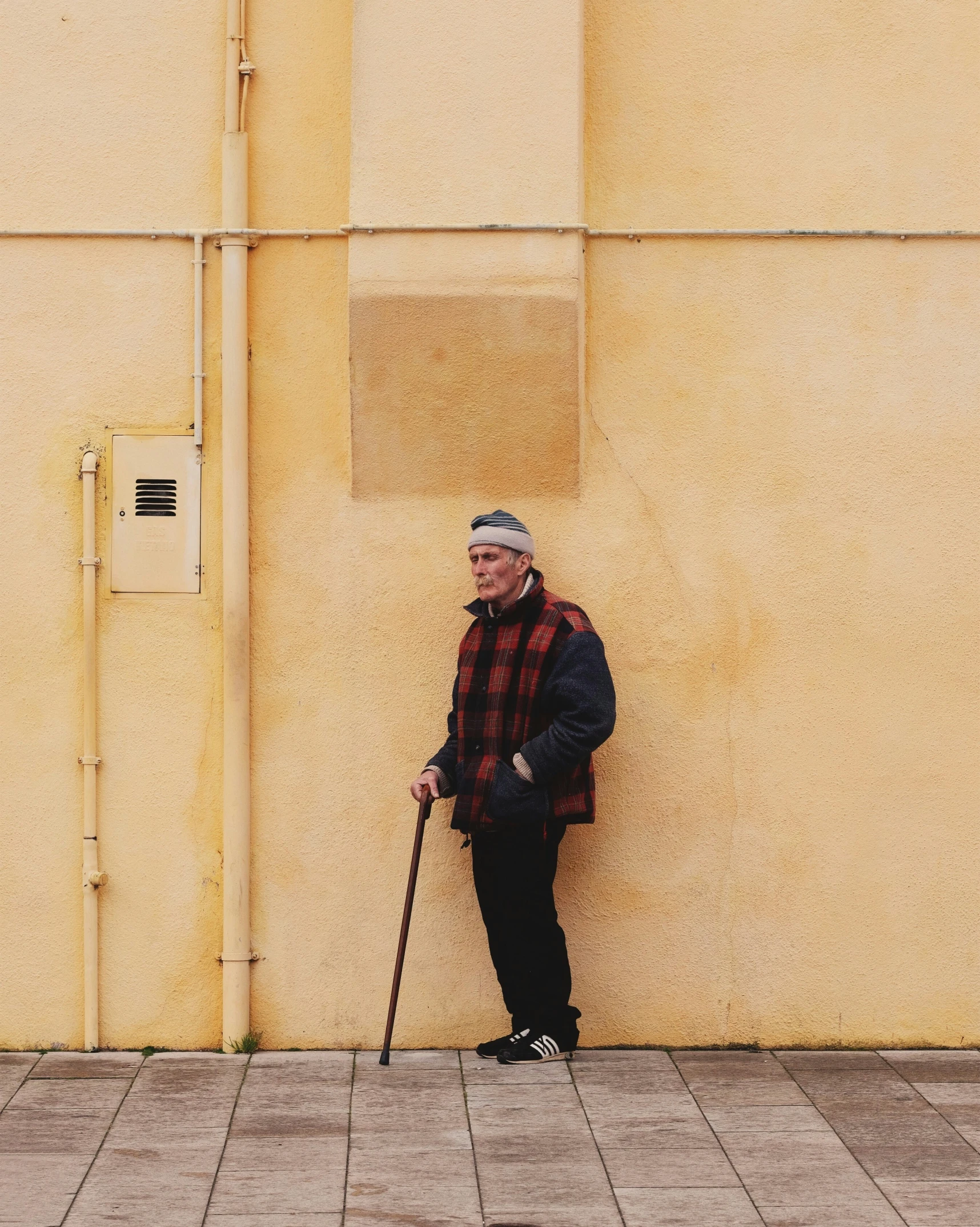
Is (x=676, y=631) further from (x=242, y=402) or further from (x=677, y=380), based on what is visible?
(x=242, y=402)

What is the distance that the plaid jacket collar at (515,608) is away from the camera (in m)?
5.16

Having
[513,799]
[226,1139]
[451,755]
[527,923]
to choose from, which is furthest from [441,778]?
[226,1139]

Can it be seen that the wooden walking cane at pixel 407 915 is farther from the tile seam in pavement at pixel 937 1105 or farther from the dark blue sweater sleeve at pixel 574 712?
the tile seam in pavement at pixel 937 1105

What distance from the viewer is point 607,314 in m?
5.38

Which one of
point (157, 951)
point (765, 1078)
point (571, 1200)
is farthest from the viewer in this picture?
point (157, 951)

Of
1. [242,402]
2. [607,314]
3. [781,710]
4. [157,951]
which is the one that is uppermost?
[607,314]

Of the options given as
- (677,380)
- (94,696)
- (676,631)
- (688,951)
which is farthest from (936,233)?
(94,696)

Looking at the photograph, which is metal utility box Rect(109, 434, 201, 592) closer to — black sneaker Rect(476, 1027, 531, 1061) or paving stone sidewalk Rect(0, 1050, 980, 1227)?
paving stone sidewalk Rect(0, 1050, 980, 1227)

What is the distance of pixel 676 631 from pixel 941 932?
1.52m

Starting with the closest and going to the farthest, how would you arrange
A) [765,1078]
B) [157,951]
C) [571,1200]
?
[571,1200]
[765,1078]
[157,951]

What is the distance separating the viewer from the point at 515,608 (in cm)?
516

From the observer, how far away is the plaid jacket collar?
5156 mm

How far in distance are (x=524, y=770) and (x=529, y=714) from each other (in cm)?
22

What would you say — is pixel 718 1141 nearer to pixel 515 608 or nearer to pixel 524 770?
pixel 524 770
